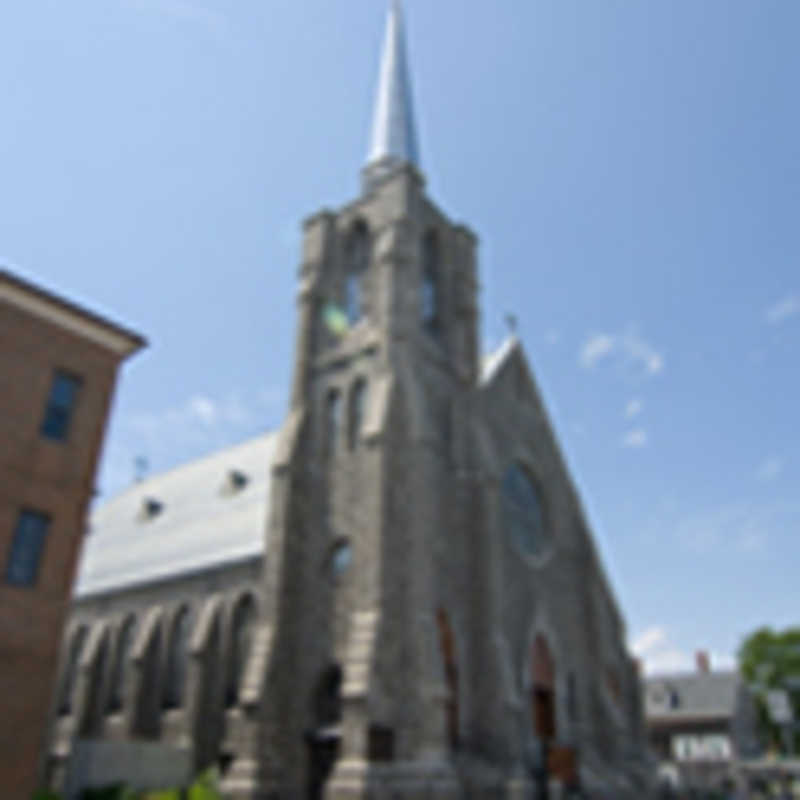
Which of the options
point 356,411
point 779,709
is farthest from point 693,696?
point 356,411

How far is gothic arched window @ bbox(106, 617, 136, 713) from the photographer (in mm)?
28969

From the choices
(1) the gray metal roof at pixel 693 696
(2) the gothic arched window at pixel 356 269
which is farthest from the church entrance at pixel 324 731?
(1) the gray metal roof at pixel 693 696

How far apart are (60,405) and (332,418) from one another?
11362mm

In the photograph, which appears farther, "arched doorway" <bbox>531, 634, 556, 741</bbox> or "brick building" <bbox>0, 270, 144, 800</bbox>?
"arched doorway" <bbox>531, 634, 556, 741</bbox>

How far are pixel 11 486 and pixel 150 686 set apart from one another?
15.7 m

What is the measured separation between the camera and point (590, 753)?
2678cm

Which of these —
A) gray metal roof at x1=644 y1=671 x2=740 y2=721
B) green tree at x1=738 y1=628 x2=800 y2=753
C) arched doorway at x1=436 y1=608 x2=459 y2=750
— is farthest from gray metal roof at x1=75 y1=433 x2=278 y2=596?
green tree at x1=738 y1=628 x2=800 y2=753

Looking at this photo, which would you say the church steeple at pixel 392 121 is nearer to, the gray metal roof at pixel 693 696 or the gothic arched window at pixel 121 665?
the gothic arched window at pixel 121 665

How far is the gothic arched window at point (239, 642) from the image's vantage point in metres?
24.8

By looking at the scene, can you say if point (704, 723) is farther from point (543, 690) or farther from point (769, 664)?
point (543, 690)

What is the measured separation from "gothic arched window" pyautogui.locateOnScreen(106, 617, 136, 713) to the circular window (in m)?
11.5

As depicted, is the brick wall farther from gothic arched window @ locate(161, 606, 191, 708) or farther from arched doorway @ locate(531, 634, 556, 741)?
arched doorway @ locate(531, 634, 556, 741)

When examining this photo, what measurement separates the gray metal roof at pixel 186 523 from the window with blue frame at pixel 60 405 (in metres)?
11.5

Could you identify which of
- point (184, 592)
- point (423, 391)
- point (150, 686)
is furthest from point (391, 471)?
point (150, 686)
